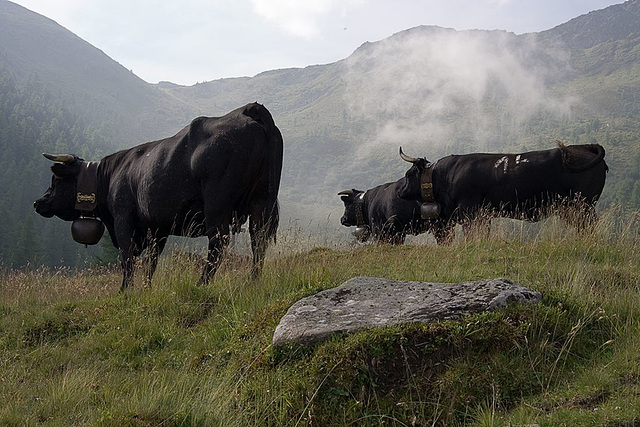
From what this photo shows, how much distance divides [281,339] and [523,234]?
7071 millimetres

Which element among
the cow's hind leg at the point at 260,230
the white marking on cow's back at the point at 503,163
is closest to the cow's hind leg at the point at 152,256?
the cow's hind leg at the point at 260,230

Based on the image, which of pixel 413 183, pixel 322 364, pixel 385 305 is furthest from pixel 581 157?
pixel 322 364

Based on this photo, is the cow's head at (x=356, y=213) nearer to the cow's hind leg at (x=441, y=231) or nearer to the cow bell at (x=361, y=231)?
the cow bell at (x=361, y=231)

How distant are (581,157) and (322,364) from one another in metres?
9.73

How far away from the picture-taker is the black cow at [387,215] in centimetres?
1692

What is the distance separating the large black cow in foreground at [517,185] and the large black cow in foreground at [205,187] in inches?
209

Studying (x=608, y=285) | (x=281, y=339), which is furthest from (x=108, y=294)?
(x=608, y=285)

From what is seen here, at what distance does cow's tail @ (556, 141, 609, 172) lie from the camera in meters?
11.8

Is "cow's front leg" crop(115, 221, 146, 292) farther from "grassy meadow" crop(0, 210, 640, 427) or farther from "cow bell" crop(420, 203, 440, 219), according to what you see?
"cow bell" crop(420, 203, 440, 219)

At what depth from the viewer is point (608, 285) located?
259 inches

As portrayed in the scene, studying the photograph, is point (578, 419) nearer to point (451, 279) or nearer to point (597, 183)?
point (451, 279)

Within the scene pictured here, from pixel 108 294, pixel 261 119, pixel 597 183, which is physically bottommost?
pixel 108 294

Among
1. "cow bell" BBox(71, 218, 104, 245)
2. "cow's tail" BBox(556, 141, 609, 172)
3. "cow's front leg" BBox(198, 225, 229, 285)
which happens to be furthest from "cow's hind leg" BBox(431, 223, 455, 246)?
"cow bell" BBox(71, 218, 104, 245)

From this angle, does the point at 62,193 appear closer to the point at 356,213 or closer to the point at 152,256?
the point at 152,256
